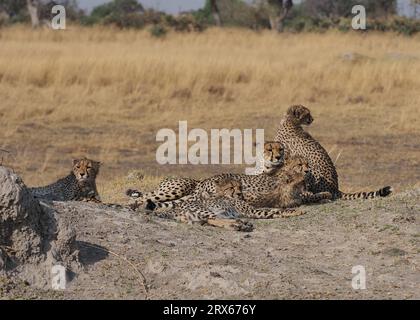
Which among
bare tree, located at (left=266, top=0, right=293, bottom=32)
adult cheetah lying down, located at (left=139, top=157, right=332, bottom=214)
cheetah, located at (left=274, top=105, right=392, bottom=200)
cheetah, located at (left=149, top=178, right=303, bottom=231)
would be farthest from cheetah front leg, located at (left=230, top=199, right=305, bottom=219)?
bare tree, located at (left=266, top=0, right=293, bottom=32)

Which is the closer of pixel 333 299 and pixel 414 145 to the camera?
pixel 333 299

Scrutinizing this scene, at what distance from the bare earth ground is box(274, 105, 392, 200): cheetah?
847 mm

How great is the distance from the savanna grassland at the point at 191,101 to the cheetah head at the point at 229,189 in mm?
2597

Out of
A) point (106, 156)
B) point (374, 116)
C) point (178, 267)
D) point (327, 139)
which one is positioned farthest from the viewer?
point (374, 116)

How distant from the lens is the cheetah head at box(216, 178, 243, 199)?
7191 millimetres

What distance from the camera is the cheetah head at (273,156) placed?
301 inches

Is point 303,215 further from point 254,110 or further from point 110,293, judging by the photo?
point 254,110

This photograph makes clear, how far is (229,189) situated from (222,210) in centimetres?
43

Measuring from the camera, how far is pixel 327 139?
13656 millimetres

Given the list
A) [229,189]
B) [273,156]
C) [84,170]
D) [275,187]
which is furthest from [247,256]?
[84,170]

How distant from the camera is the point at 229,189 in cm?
723

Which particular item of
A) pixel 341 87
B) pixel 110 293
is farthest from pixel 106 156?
pixel 110 293

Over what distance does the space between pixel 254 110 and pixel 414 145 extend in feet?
10.3

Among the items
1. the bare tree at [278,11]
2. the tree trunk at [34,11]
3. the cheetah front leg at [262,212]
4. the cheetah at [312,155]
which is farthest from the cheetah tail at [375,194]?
the bare tree at [278,11]
